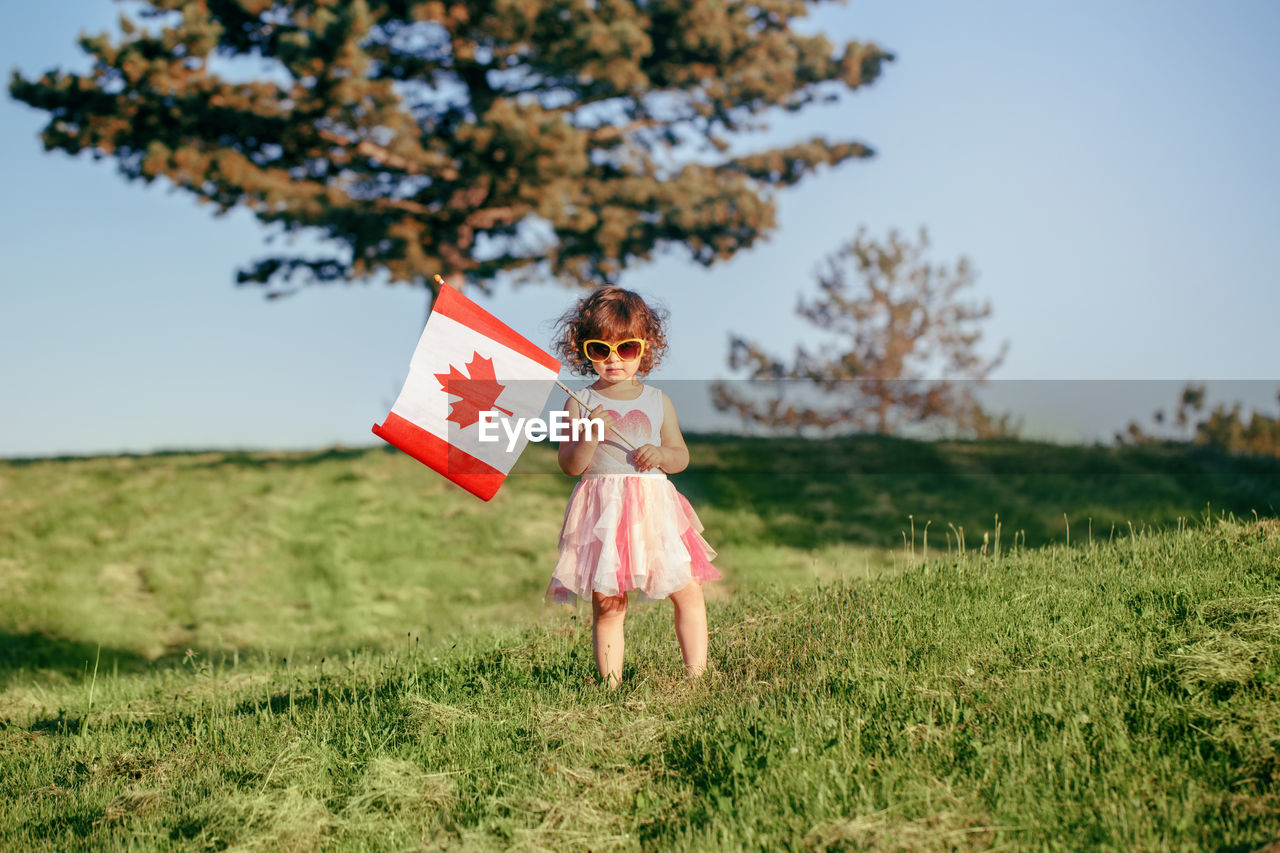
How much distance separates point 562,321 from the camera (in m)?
4.79

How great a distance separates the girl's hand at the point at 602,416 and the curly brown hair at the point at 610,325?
1.06ft

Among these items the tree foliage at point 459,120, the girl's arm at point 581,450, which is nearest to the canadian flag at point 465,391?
the girl's arm at point 581,450

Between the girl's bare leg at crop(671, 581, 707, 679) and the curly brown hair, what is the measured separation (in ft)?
3.56

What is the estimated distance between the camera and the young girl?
4.30m

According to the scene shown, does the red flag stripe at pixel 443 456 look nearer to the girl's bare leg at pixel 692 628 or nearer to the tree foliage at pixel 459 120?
the girl's bare leg at pixel 692 628

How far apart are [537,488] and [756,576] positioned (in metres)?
4.93

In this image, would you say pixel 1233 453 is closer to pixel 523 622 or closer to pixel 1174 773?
pixel 523 622

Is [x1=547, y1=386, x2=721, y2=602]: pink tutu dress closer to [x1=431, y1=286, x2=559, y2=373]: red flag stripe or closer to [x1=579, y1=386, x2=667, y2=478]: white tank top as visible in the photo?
[x1=579, y1=386, x2=667, y2=478]: white tank top

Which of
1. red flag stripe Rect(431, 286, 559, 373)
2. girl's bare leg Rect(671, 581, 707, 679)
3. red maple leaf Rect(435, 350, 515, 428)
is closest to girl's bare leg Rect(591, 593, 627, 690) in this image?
girl's bare leg Rect(671, 581, 707, 679)

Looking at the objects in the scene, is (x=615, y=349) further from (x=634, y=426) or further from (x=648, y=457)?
(x=648, y=457)

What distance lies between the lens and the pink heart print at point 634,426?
4453 mm

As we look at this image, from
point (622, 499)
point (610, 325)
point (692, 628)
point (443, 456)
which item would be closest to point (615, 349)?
point (610, 325)

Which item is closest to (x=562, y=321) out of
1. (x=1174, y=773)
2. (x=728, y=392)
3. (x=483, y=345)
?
(x=483, y=345)

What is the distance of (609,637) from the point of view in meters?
4.63
